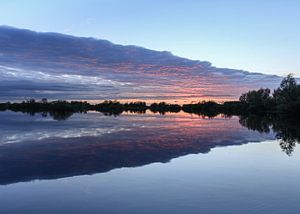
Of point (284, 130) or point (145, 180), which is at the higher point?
point (284, 130)

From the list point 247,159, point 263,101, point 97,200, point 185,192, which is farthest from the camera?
point 263,101

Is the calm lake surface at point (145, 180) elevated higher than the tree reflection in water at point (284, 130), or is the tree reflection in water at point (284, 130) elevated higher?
the tree reflection in water at point (284, 130)

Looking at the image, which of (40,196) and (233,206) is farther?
(40,196)

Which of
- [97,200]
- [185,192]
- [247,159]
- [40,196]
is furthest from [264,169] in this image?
[40,196]

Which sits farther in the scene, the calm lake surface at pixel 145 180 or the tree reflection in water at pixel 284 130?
the tree reflection in water at pixel 284 130

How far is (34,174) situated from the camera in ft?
54.0

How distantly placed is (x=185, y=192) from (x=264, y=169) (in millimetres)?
6995

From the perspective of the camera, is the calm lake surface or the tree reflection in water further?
the tree reflection in water

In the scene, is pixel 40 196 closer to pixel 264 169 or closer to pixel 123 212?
pixel 123 212

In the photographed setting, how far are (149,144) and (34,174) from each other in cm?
1306

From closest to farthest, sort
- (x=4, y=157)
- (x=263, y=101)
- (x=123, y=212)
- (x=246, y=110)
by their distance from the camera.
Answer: (x=123, y=212), (x=4, y=157), (x=263, y=101), (x=246, y=110)

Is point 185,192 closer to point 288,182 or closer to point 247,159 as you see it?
point 288,182

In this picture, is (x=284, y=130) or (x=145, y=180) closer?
(x=145, y=180)

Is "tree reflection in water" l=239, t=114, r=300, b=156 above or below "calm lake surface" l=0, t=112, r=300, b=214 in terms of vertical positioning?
above
